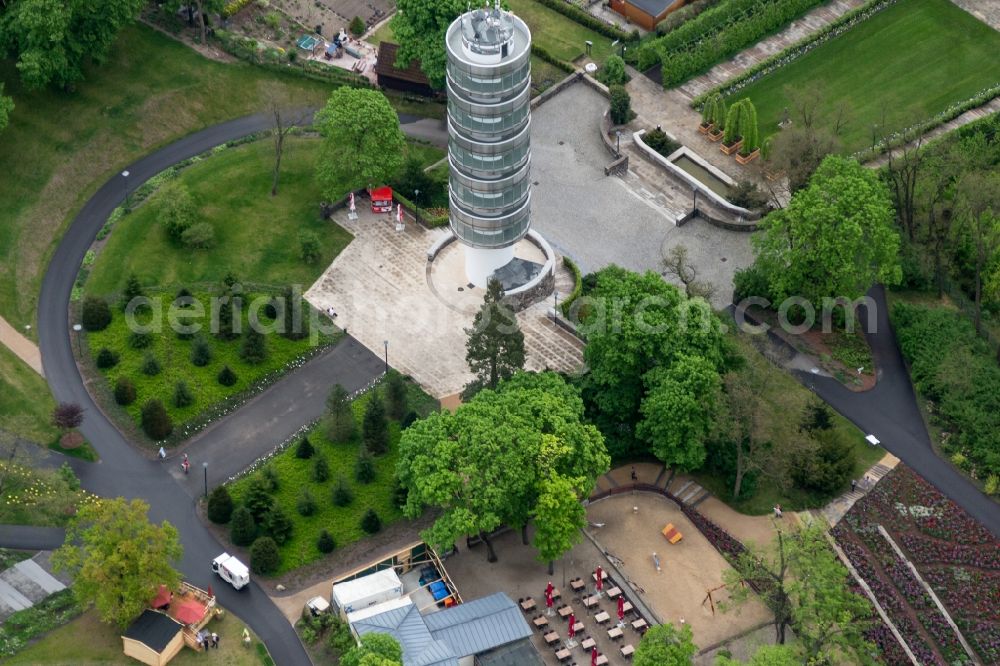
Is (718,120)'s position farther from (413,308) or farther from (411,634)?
(411,634)

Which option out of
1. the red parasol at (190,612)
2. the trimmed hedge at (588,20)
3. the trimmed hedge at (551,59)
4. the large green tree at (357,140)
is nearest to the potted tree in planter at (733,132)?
the trimmed hedge at (588,20)

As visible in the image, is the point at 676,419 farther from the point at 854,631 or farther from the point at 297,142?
the point at 297,142

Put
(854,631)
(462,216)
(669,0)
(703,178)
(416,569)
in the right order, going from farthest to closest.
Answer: (669,0)
(703,178)
(462,216)
(416,569)
(854,631)

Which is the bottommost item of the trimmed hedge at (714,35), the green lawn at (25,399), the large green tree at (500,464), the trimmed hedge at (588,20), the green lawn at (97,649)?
the green lawn at (97,649)

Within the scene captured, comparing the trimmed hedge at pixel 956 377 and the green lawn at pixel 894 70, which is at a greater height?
→ the green lawn at pixel 894 70

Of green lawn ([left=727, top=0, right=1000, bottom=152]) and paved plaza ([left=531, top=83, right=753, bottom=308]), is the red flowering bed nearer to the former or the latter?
paved plaza ([left=531, top=83, right=753, bottom=308])

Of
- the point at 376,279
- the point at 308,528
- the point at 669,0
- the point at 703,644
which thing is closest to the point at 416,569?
the point at 308,528

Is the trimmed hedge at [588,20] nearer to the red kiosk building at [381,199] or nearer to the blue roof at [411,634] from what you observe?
the red kiosk building at [381,199]
